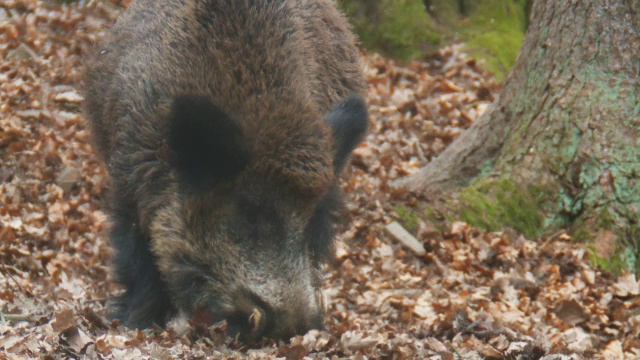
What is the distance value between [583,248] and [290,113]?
127 inches

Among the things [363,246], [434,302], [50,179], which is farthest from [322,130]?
[50,179]

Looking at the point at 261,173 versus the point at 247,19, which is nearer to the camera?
the point at 261,173

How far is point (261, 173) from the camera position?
4.74 metres

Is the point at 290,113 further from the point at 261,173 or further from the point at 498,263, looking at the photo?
the point at 498,263

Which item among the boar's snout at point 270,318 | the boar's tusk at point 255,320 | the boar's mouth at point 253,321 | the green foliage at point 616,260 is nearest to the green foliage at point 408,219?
the green foliage at point 616,260

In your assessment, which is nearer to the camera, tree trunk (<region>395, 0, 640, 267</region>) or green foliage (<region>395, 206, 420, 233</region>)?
tree trunk (<region>395, 0, 640, 267</region>)

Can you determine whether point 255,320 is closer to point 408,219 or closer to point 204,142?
point 204,142

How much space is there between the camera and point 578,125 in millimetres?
7047

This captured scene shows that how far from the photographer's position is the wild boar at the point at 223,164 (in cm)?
461

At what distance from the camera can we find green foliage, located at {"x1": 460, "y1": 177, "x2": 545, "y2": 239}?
289 inches

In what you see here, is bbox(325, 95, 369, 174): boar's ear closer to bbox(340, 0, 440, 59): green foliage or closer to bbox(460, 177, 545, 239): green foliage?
bbox(460, 177, 545, 239): green foliage

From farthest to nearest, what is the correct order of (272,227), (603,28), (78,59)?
1. (78,59)
2. (603,28)
3. (272,227)


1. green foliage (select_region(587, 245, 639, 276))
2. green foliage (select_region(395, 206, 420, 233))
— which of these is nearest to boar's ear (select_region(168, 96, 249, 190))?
green foliage (select_region(395, 206, 420, 233))

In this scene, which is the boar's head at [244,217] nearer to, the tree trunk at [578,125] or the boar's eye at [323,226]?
the boar's eye at [323,226]
